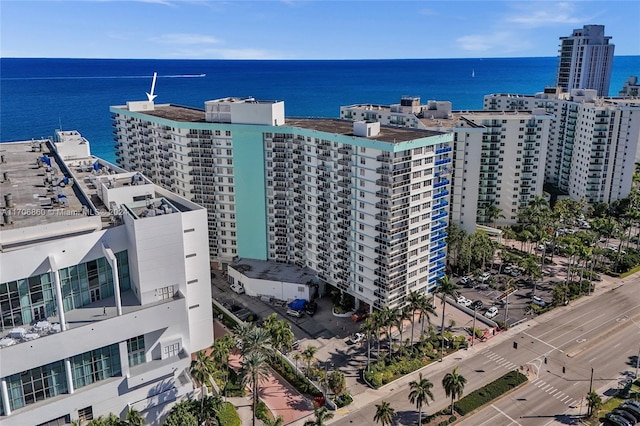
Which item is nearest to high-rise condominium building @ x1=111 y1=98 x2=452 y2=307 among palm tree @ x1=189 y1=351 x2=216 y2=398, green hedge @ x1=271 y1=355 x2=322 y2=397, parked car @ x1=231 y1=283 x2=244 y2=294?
parked car @ x1=231 y1=283 x2=244 y2=294

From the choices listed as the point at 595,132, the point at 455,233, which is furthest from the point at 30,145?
the point at 595,132

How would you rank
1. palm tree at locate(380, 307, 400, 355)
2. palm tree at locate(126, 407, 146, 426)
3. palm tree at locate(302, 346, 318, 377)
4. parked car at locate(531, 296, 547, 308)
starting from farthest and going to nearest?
parked car at locate(531, 296, 547, 308) < palm tree at locate(380, 307, 400, 355) < palm tree at locate(302, 346, 318, 377) < palm tree at locate(126, 407, 146, 426)

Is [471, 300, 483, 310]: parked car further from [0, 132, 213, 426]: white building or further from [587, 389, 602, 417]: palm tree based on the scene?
[0, 132, 213, 426]: white building

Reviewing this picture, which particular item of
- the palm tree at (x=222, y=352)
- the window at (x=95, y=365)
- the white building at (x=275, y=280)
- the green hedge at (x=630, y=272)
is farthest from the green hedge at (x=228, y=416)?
the green hedge at (x=630, y=272)

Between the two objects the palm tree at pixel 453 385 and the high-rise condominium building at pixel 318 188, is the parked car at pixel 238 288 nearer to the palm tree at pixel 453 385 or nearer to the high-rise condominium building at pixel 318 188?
the high-rise condominium building at pixel 318 188

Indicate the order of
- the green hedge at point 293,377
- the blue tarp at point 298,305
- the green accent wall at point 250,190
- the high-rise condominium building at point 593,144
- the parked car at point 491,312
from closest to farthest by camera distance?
1. the green hedge at point 293,377
2. the blue tarp at point 298,305
3. the parked car at point 491,312
4. the green accent wall at point 250,190
5. the high-rise condominium building at point 593,144

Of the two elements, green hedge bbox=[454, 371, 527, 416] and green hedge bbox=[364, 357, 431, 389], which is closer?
green hedge bbox=[454, 371, 527, 416]

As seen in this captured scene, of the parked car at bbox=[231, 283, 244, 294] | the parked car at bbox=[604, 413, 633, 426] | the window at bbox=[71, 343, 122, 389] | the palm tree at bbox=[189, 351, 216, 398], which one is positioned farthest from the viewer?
the parked car at bbox=[231, 283, 244, 294]
